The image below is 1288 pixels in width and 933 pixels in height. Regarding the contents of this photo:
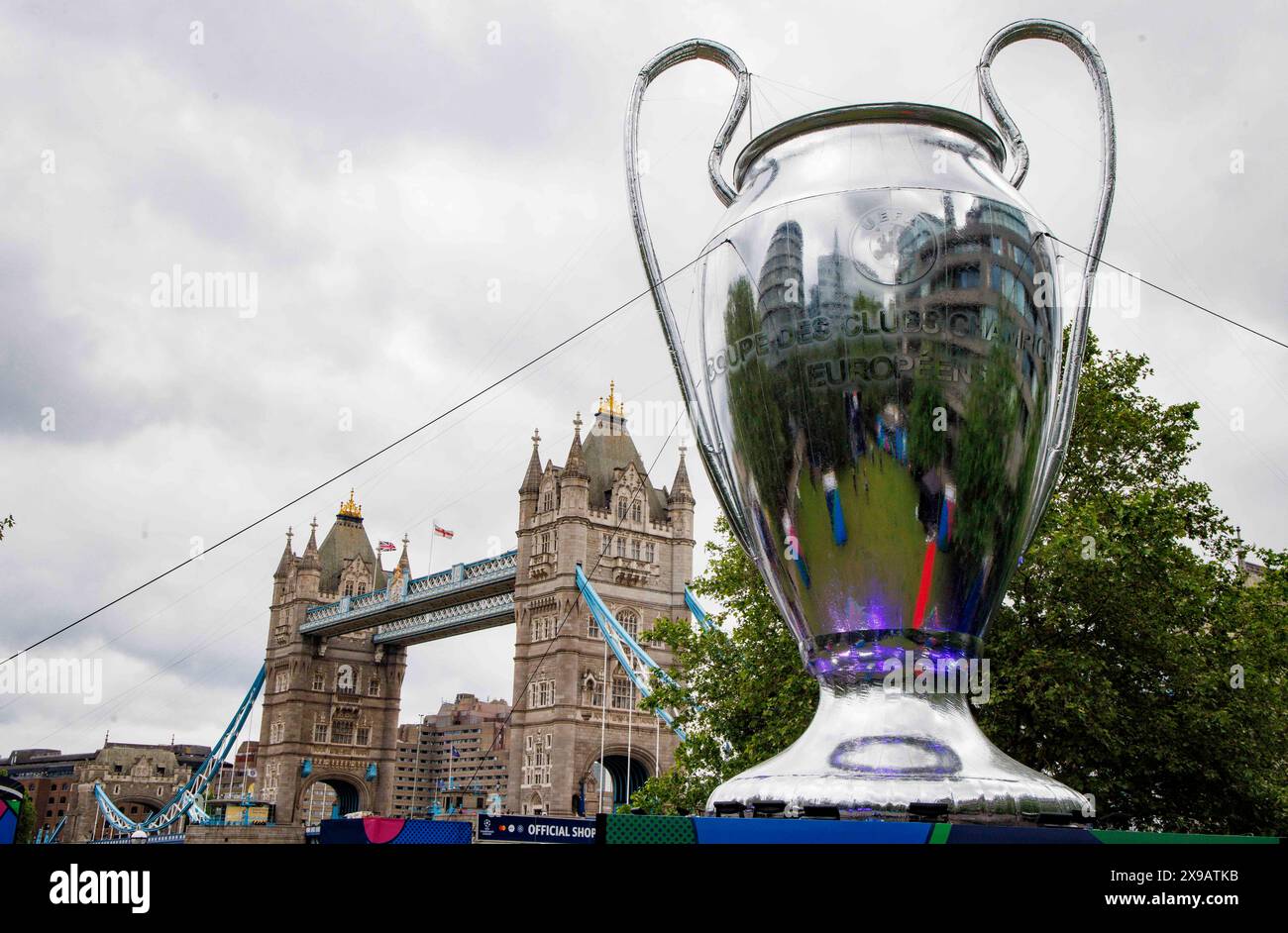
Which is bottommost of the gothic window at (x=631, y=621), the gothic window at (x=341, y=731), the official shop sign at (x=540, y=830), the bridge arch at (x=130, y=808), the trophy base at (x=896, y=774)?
the bridge arch at (x=130, y=808)

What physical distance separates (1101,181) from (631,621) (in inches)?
2044

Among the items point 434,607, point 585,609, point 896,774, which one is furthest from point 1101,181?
point 434,607

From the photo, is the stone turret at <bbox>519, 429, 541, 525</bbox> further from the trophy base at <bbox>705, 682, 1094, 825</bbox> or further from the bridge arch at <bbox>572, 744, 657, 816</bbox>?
the trophy base at <bbox>705, 682, 1094, 825</bbox>

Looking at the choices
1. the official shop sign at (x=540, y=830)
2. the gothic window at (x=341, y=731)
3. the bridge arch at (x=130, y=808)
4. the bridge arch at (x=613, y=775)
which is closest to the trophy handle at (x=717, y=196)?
the official shop sign at (x=540, y=830)

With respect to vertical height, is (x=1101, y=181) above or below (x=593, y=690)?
above

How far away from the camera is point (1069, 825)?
4.99 meters

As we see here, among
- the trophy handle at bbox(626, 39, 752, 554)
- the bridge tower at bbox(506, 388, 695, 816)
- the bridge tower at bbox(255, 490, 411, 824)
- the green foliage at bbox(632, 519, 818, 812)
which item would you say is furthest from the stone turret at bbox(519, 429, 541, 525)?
the trophy handle at bbox(626, 39, 752, 554)

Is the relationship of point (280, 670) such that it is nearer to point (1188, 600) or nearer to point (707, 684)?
point (707, 684)

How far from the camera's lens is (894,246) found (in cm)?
525

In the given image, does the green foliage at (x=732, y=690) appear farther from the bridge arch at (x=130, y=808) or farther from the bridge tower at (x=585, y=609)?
the bridge arch at (x=130, y=808)

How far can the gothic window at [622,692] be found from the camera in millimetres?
55438

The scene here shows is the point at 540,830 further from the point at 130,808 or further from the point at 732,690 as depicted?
the point at 130,808

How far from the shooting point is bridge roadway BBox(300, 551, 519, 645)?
6212 cm

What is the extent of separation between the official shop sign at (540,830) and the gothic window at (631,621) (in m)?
51.7
